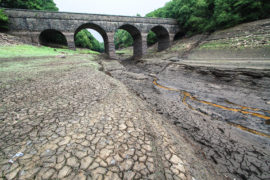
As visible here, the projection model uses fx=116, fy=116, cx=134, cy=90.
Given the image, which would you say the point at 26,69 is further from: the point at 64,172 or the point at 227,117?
the point at 227,117

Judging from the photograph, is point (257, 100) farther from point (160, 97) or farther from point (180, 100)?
point (160, 97)

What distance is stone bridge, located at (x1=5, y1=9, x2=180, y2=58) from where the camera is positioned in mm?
13375

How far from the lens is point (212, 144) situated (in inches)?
84.4

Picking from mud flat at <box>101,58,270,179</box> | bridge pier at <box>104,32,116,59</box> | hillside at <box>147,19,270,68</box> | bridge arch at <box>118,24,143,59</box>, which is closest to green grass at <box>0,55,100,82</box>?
mud flat at <box>101,58,270,179</box>

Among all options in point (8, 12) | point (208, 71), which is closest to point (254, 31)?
point (208, 71)

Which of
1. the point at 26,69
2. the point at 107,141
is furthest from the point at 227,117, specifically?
the point at 26,69

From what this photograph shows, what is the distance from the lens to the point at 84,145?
4.64 ft

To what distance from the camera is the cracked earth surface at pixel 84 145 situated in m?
1.13

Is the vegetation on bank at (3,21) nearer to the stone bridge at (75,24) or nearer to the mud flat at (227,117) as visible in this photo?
the stone bridge at (75,24)

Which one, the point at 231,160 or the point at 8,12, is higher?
the point at 8,12

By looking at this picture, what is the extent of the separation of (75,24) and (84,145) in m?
18.3

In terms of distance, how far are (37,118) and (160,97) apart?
345 centimetres

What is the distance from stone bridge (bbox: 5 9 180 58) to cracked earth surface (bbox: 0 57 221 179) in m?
16.2

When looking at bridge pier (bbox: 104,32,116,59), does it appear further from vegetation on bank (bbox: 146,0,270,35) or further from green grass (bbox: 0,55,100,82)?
green grass (bbox: 0,55,100,82)
